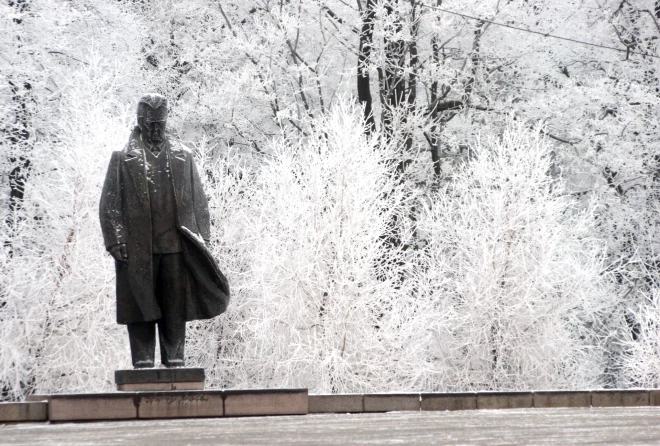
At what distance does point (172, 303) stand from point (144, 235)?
0.61 metres

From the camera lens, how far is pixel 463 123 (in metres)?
26.2

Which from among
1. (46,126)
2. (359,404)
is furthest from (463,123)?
(359,404)

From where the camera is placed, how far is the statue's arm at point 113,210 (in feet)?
29.1

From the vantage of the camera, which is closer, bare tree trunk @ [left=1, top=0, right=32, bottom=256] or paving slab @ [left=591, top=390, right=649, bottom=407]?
paving slab @ [left=591, top=390, right=649, bottom=407]

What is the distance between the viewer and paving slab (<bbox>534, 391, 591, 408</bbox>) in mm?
9648

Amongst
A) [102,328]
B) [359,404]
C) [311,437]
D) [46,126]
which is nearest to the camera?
[311,437]

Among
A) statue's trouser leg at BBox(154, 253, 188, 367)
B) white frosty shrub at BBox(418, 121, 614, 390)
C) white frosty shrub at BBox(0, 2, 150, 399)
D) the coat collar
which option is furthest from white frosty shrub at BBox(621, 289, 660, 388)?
the coat collar

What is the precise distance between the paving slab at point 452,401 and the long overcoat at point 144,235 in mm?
1957

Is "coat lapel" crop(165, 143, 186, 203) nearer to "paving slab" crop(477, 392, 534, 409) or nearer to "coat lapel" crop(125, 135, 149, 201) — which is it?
"coat lapel" crop(125, 135, 149, 201)

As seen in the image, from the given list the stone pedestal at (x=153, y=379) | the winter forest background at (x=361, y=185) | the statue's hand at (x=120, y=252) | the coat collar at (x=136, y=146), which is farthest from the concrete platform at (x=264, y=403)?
the winter forest background at (x=361, y=185)

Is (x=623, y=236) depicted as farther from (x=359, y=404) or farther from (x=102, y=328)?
(x=359, y=404)

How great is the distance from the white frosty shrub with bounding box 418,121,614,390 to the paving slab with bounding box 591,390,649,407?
11.5 m

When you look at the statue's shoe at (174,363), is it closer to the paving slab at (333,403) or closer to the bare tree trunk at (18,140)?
the paving slab at (333,403)

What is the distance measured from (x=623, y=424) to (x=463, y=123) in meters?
19.1
